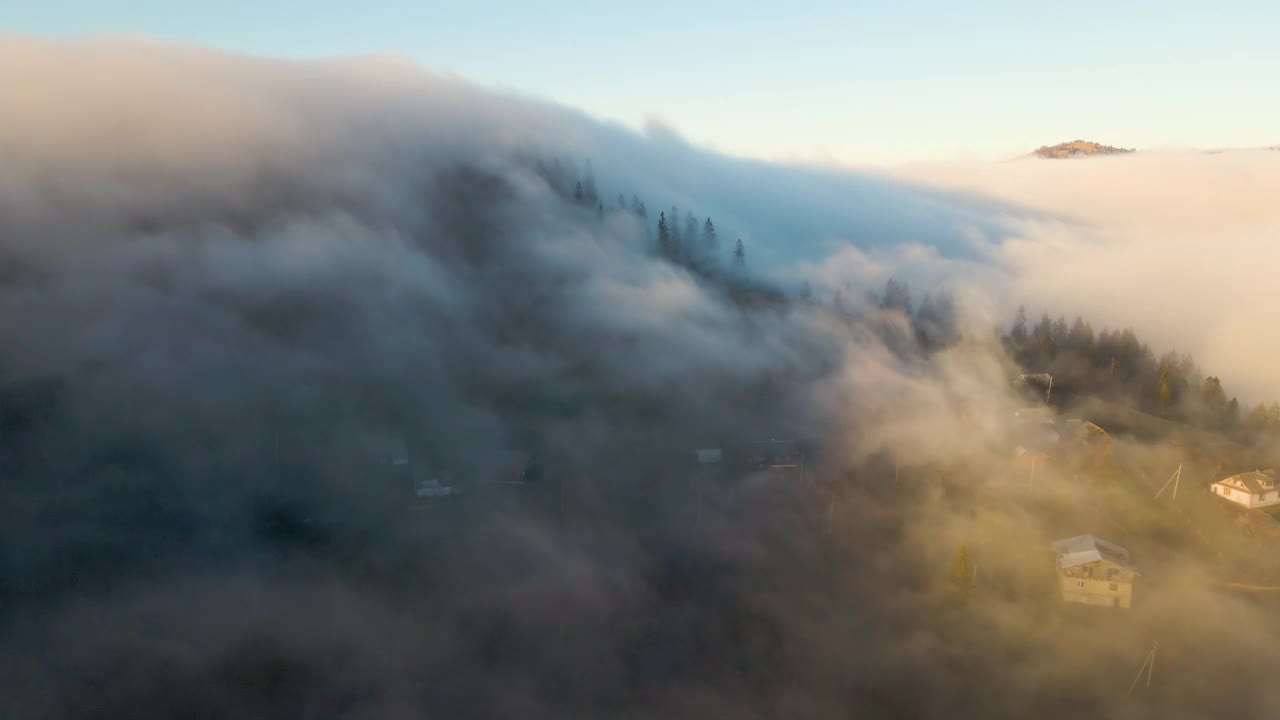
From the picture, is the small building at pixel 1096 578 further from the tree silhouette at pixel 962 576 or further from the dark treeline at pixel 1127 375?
the dark treeline at pixel 1127 375

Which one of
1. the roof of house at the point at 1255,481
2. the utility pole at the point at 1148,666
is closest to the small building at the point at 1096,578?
the utility pole at the point at 1148,666

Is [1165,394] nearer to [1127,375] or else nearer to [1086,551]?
[1127,375]

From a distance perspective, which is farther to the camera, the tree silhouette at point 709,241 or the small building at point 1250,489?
the tree silhouette at point 709,241

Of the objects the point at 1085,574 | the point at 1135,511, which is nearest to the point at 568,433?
the point at 1085,574

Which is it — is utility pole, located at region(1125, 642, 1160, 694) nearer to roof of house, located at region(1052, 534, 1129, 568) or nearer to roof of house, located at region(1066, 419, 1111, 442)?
roof of house, located at region(1052, 534, 1129, 568)

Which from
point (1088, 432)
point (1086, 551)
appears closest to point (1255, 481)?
point (1088, 432)

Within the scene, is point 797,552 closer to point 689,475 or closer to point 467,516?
point 689,475

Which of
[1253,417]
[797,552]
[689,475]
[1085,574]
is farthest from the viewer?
[1253,417]

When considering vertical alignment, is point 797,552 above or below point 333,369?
below
